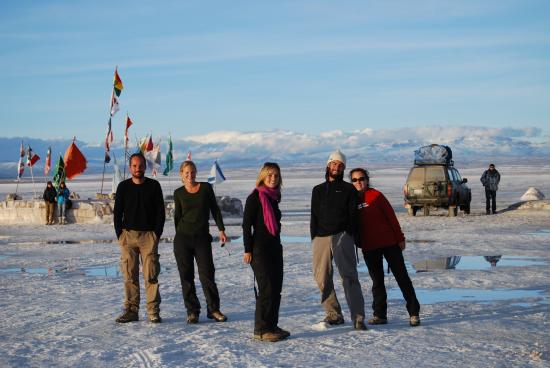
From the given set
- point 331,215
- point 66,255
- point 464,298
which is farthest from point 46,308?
point 66,255

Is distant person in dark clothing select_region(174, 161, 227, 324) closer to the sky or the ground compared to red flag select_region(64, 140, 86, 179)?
closer to the ground

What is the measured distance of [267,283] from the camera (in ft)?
26.7

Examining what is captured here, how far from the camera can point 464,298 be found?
1073cm

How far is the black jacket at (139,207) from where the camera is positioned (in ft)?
29.7

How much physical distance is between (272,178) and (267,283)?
3.05 feet

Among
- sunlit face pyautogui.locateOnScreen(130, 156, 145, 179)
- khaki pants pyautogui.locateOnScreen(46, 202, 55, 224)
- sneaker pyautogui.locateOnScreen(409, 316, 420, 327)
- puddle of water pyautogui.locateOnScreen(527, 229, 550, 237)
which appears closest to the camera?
sneaker pyautogui.locateOnScreen(409, 316, 420, 327)

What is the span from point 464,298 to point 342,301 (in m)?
1.44

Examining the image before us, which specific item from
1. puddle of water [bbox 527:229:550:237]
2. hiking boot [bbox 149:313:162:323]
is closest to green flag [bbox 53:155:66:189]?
puddle of water [bbox 527:229:550:237]

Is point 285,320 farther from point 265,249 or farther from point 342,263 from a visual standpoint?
point 265,249

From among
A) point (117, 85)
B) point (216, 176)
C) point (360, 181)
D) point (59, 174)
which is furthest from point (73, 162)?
point (360, 181)

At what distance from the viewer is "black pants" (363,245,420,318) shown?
869cm

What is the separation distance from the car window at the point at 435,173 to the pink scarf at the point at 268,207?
20.4 m

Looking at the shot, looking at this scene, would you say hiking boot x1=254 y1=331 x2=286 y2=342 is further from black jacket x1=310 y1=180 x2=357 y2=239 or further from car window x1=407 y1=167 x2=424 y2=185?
car window x1=407 y1=167 x2=424 y2=185

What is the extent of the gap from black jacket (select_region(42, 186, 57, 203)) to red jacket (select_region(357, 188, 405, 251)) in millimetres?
20933
